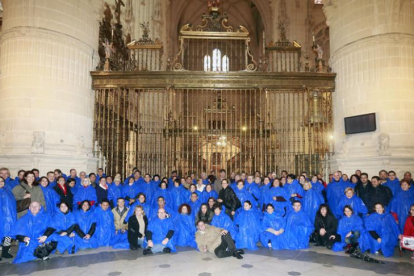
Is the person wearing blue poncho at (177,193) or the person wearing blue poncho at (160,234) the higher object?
the person wearing blue poncho at (177,193)

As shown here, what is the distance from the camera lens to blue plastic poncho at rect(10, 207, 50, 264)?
635cm

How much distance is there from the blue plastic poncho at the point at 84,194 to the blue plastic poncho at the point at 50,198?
0.59 m

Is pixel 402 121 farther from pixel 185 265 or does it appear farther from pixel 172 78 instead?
pixel 185 265

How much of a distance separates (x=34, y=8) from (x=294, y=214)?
31.5 ft

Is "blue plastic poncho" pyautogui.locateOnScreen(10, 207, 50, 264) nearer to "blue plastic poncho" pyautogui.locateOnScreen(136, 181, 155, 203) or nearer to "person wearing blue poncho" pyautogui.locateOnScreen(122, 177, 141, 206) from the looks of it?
"person wearing blue poncho" pyautogui.locateOnScreen(122, 177, 141, 206)

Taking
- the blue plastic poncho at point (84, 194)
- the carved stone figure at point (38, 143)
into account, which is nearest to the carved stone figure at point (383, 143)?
the blue plastic poncho at point (84, 194)

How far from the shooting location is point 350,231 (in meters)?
7.18

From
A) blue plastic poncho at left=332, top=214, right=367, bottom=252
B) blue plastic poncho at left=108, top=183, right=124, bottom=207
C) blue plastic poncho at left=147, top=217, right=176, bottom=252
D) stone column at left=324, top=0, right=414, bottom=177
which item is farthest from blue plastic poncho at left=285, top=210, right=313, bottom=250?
blue plastic poncho at left=108, top=183, right=124, bottom=207

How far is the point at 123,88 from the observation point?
12.1 m

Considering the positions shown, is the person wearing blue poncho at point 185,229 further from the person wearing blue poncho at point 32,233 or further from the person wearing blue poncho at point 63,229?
the person wearing blue poncho at point 32,233

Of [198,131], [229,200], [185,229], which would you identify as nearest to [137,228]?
[185,229]

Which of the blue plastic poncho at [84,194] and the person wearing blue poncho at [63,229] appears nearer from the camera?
the person wearing blue poncho at [63,229]

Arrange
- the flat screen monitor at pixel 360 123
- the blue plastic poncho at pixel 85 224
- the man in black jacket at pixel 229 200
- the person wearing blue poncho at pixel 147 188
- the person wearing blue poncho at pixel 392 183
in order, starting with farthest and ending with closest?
the flat screen monitor at pixel 360 123 < the person wearing blue poncho at pixel 147 188 < the person wearing blue poncho at pixel 392 183 < the man in black jacket at pixel 229 200 < the blue plastic poncho at pixel 85 224

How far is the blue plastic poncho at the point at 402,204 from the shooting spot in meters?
7.75
